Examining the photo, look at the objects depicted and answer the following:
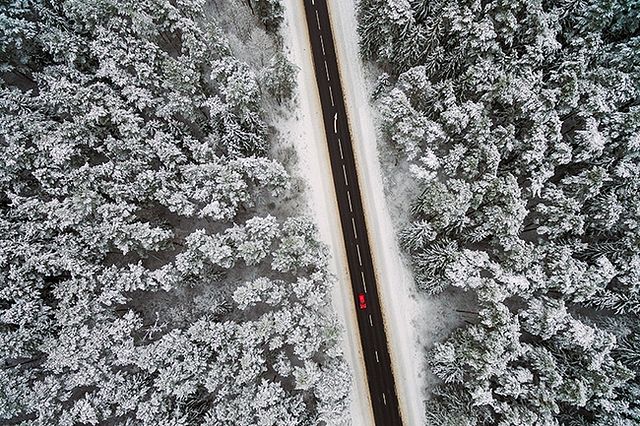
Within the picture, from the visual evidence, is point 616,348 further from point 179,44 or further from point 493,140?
point 179,44

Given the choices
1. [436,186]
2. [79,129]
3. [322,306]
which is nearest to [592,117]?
[436,186]

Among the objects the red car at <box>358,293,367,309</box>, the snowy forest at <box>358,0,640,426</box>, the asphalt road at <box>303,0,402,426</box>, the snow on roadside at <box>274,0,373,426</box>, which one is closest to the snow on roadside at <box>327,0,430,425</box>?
the asphalt road at <box>303,0,402,426</box>

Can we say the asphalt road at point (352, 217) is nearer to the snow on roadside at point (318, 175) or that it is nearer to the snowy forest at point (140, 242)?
the snow on roadside at point (318, 175)

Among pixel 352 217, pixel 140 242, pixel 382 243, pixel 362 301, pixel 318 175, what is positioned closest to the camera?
pixel 140 242

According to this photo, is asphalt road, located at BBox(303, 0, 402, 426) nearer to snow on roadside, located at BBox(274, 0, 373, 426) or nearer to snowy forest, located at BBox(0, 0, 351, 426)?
snow on roadside, located at BBox(274, 0, 373, 426)

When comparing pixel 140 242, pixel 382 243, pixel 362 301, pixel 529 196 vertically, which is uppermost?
pixel 140 242

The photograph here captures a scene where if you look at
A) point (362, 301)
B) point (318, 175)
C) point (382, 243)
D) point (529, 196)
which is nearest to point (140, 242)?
point (318, 175)

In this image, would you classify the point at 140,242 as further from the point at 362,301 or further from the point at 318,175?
the point at 362,301
